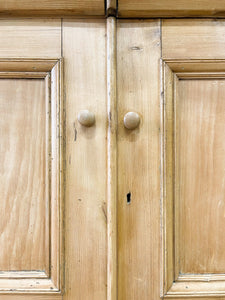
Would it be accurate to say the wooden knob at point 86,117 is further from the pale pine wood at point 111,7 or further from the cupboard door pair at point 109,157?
the pale pine wood at point 111,7

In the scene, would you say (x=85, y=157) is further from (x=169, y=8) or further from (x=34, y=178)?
(x=169, y=8)

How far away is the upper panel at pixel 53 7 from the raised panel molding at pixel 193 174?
0.16m

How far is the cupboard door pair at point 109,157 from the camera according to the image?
417mm

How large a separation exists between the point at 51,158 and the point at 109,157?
104mm

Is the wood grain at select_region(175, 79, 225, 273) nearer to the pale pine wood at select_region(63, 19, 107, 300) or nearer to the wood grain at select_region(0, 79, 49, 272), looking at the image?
the pale pine wood at select_region(63, 19, 107, 300)

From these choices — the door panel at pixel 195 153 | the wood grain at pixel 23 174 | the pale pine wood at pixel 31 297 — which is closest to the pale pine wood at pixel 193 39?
the door panel at pixel 195 153

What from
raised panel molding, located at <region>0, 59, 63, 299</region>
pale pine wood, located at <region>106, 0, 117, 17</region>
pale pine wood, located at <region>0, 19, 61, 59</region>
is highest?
pale pine wood, located at <region>106, 0, 117, 17</region>

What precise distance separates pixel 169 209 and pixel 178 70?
248 mm

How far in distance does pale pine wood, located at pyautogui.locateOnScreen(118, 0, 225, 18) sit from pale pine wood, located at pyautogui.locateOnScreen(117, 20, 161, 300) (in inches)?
0.7

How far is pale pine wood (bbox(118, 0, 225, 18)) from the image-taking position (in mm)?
403

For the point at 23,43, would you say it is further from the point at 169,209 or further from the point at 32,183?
the point at 169,209

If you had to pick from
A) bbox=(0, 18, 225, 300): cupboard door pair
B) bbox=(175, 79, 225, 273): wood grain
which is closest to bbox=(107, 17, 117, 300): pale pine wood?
bbox=(0, 18, 225, 300): cupboard door pair

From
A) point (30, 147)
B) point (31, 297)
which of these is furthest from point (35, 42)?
point (31, 297)

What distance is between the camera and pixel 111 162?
412mm
